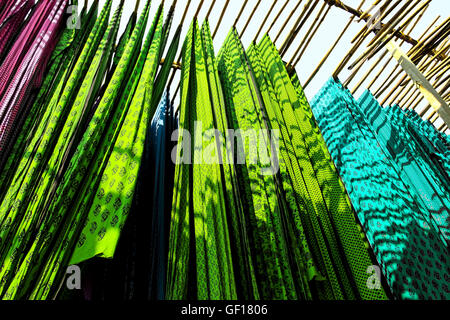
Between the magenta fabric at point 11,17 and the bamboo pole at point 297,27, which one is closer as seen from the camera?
the magenta fabric at point 11,17

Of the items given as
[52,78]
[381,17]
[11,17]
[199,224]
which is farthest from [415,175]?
[11,17]

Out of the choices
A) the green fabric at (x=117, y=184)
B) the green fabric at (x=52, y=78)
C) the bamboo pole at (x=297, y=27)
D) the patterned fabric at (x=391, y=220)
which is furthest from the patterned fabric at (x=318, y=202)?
the green fabric at (x=52, y=78)

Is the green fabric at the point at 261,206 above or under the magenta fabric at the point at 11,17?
under

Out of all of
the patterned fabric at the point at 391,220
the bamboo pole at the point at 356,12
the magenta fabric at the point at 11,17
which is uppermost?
the bamboo pole at the point at 356,12

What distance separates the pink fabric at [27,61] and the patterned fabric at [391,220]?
1207 mm

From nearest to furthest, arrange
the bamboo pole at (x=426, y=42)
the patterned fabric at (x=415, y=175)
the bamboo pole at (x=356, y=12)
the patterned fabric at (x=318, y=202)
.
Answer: the patterned fabric at (x=318, y=202)
the patterned fabric at (x=415, y=175)
the bamboo pole at (x=426, y=42)
the bamboo pole at (x=356, y=12)

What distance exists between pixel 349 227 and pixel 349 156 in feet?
1.02

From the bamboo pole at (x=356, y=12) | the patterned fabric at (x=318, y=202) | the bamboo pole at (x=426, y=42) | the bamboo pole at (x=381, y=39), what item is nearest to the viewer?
the patterned fabric at (x=318, y=202)

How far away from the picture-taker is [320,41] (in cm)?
198

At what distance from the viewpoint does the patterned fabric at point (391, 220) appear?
2.17 ft

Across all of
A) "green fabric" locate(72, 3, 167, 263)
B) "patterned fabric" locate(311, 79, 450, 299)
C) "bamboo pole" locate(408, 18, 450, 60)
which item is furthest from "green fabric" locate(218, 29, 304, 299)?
"bamboo pole" locate(408, 18, 450, 60)

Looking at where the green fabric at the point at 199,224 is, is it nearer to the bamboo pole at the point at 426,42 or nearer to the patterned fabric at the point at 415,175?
the patterned fabric at the point at 415,175
